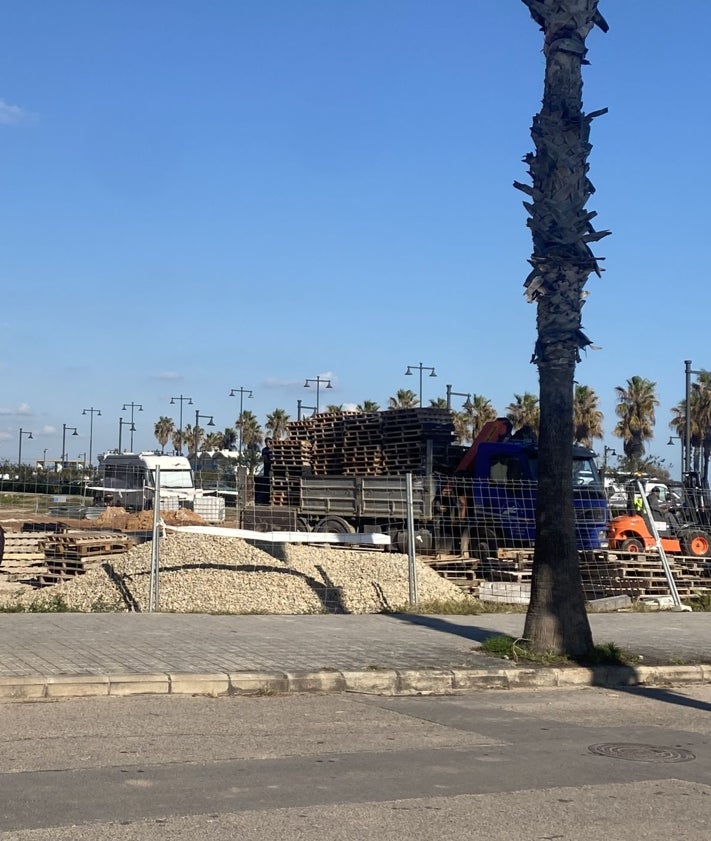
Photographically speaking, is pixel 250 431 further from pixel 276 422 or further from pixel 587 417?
pixel 587 417

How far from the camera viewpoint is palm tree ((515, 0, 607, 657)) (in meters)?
11.6

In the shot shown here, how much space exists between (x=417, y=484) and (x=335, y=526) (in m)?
2.56

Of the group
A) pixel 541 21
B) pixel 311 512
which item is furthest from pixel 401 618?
pixel 311 512

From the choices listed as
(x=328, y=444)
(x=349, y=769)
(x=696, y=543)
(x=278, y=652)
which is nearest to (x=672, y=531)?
(x=696, y=543)

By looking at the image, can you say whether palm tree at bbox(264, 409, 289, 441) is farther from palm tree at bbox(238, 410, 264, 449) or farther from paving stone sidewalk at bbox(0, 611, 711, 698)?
paving stone sidewalk at bbox(0, 611, 711, 698)

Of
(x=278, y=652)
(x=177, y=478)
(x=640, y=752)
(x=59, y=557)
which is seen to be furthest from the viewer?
(x=177, y=478)

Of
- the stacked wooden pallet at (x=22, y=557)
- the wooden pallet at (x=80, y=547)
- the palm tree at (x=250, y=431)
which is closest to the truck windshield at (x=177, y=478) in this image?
the stacked wooden pallet at (x=22, y=557)

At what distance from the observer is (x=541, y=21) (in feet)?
39.0

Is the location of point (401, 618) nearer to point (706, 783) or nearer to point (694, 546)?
point (706, 783)

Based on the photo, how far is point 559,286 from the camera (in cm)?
1193

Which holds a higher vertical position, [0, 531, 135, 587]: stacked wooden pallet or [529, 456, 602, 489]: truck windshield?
[529, 456, 602, 489]: truck windshield

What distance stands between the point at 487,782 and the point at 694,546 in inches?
710

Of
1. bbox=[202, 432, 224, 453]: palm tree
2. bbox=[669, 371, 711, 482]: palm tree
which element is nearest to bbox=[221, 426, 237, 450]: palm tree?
bbox=[202, 432, 224, 453]: palm tree

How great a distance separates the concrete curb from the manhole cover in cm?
266
